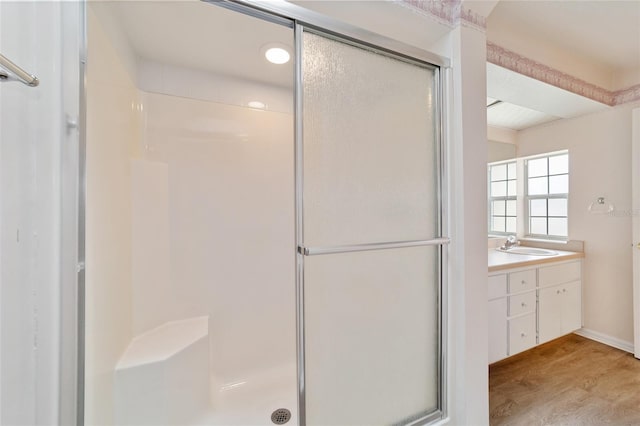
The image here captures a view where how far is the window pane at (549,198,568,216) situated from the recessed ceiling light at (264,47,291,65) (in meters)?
3.09

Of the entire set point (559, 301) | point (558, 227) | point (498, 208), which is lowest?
point (559, 301)

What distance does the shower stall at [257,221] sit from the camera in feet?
3.62

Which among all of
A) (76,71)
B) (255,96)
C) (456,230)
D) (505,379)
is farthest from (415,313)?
(255,96)

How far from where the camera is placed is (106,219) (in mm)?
1229

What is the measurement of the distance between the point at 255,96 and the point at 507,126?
2745mm

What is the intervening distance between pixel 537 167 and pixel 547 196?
35 cm

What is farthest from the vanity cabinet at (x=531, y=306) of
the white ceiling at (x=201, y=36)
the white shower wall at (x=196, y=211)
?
the white ceiling at (x=201, y=36)

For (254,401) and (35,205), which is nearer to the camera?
(35,205)

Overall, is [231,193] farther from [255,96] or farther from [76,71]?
[76,71]

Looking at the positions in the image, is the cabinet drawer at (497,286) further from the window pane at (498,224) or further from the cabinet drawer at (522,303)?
the window pane at (498,224)

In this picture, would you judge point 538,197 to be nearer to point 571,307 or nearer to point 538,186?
point 538,186

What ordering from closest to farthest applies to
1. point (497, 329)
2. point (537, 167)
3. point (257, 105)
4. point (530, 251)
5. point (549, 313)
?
point (497, 329), point (257, 105), point (549, 313), point (530, 251), point (537, 167)

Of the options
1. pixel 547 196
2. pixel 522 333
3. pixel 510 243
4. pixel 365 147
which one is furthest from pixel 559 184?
pixel 365 147

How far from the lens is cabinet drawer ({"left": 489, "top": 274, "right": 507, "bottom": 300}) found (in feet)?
6.23
